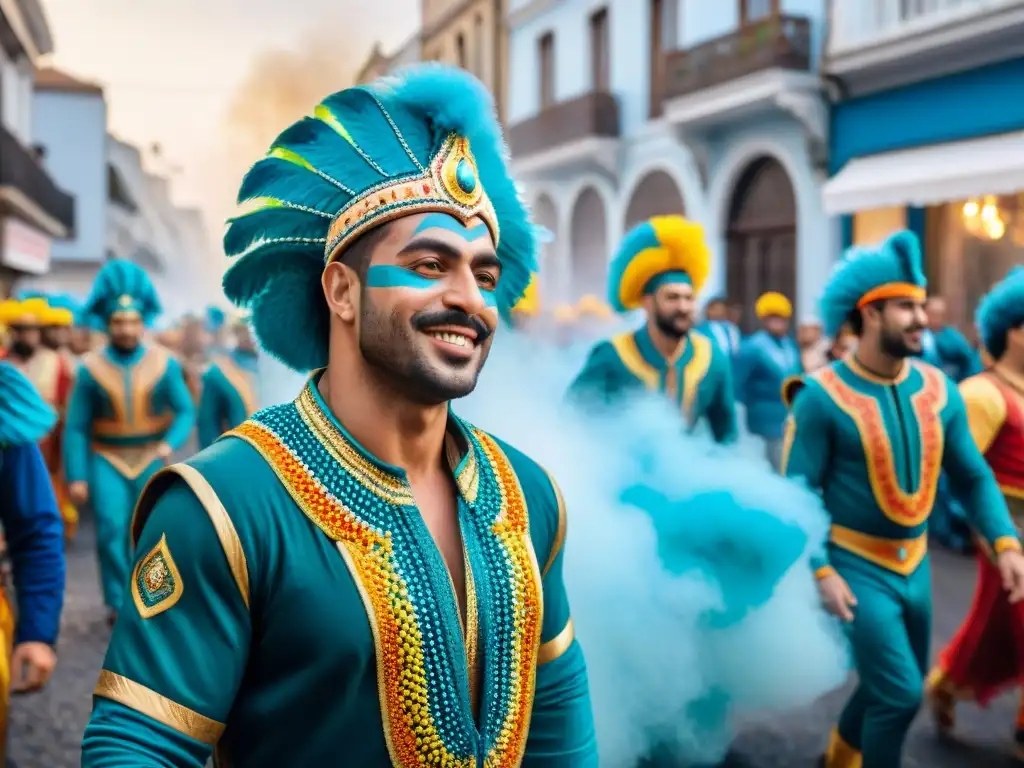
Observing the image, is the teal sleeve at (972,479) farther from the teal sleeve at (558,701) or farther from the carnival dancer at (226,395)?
the carnival dancer at (226,395)

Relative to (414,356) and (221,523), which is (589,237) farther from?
(221,523)

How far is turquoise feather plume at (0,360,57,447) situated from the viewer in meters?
3.18

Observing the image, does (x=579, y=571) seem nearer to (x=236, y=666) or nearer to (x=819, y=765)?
(x=819, y=765)

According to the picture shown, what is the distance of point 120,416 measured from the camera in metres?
7.00

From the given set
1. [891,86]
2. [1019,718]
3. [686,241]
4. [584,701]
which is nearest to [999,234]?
[891,86]

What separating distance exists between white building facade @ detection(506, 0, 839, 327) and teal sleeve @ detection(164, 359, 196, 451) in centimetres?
689

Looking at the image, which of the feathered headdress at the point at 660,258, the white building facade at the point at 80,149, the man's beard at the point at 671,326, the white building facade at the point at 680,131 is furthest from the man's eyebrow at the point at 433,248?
the white building facade at the point at 80,149

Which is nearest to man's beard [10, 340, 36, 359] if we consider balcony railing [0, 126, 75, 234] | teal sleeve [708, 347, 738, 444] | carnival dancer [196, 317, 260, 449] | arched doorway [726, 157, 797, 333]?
carnival dancer [196, 317, 260, 449]

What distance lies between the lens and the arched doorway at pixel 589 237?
23.6 metres

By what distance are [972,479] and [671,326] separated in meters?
1.82

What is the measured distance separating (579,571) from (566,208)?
20737 millimetres

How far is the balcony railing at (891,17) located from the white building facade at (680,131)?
689mm

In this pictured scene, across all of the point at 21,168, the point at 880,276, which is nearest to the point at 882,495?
the point at 880,276

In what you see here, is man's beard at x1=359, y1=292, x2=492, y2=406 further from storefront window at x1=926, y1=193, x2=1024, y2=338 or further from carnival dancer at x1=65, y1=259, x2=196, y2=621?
storefront window at x1=926, y1=193, x2=1024, y2=338
